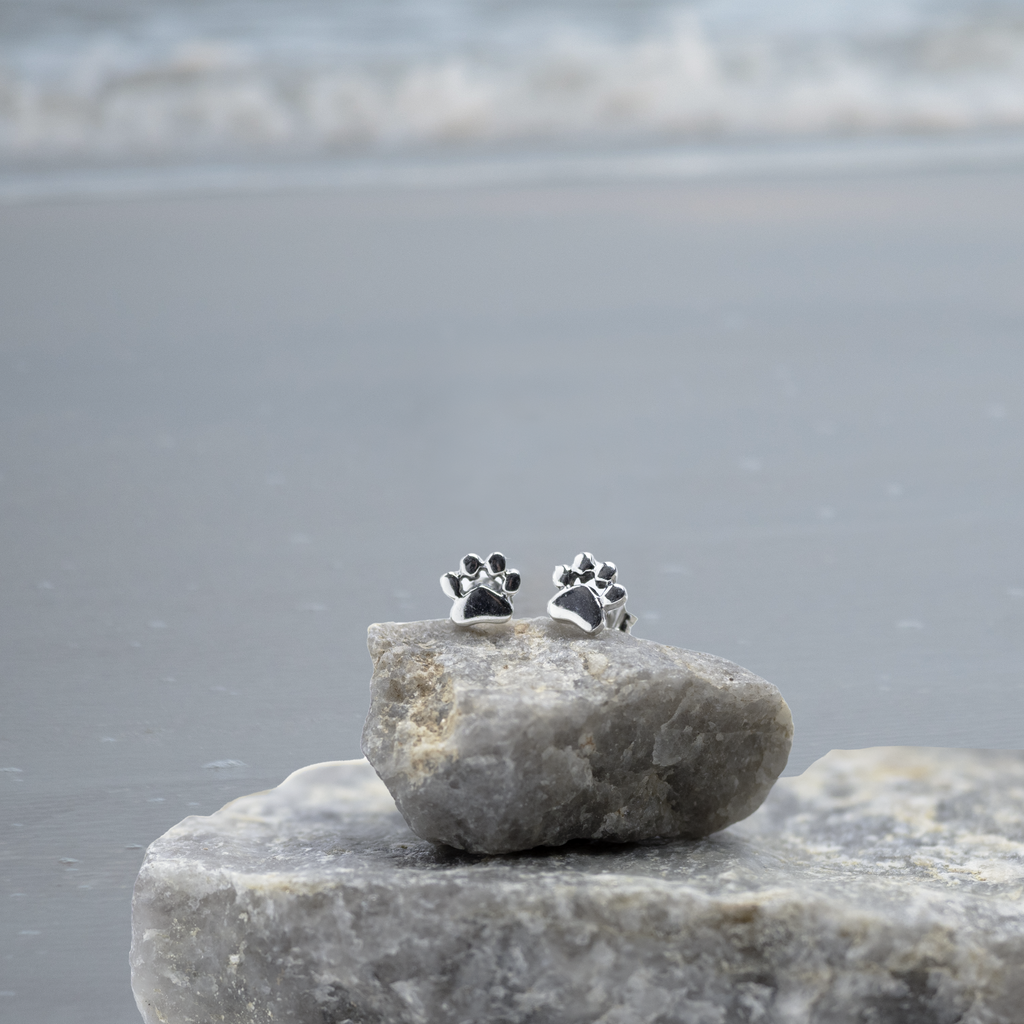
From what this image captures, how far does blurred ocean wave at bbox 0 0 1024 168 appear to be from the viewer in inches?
181

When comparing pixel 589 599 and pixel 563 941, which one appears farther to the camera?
pixel 589 599

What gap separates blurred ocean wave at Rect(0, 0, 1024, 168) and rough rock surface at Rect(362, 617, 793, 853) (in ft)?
12.0

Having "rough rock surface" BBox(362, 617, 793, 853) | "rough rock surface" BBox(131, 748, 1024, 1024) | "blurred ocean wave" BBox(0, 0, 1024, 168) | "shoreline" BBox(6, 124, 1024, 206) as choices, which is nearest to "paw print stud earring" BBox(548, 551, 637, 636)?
"rough rock surface" BBox(362, 617, 793, 853)

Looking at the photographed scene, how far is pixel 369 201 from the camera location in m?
3.68

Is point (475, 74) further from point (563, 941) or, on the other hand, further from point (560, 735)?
point (563, 941)

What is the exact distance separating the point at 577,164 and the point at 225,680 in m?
3.01

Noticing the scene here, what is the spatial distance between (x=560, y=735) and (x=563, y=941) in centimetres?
14

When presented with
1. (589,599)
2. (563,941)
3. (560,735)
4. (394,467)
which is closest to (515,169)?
(394,467)

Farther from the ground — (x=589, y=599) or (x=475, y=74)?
(x=475, y=74)

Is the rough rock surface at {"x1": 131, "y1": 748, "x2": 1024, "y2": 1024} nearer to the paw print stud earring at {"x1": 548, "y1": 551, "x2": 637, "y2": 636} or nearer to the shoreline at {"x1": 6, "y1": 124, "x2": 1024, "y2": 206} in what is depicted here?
the paw print stud earring at {"x1": 548, "y1": 551, "x2": 637, "y2": 636}

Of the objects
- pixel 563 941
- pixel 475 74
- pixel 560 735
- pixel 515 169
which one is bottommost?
pixel 563 941

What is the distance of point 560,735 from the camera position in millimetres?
935

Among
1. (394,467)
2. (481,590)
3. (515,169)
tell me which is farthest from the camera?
(515,169)

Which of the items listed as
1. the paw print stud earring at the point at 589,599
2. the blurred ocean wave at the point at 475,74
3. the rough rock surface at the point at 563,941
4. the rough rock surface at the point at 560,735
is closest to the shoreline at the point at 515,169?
the blurred ocean wave at the point at 475,74
